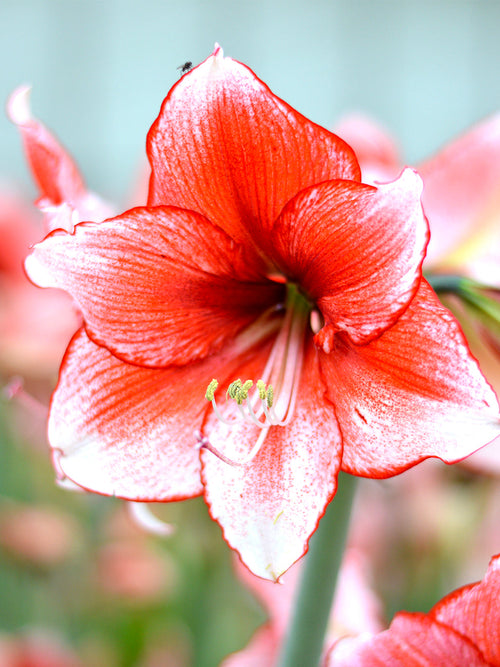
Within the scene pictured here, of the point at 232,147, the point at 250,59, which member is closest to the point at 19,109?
the point at 232,147

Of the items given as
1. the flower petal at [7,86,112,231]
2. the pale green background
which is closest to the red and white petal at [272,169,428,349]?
the flower petal at [7,86,112,231]

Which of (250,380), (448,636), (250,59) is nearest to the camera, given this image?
(448,636)

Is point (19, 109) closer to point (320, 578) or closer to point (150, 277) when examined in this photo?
point (150, 277)

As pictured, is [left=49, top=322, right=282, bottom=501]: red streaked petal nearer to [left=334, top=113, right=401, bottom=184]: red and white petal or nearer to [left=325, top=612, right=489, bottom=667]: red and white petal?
[left=325, top=612, right=489, bottom=667]: red and white petal

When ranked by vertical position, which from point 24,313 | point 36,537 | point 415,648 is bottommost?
point 36,537

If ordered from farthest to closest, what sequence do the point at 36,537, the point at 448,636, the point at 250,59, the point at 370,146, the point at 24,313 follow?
1. the point at 250,59
2. the point at 24,313
3. the point at 36,537
4. the point at 370,146
5. the point at 448,636

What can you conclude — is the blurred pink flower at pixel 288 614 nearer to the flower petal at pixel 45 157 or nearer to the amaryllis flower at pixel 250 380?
the amaryllis flower at pixel 250 380
